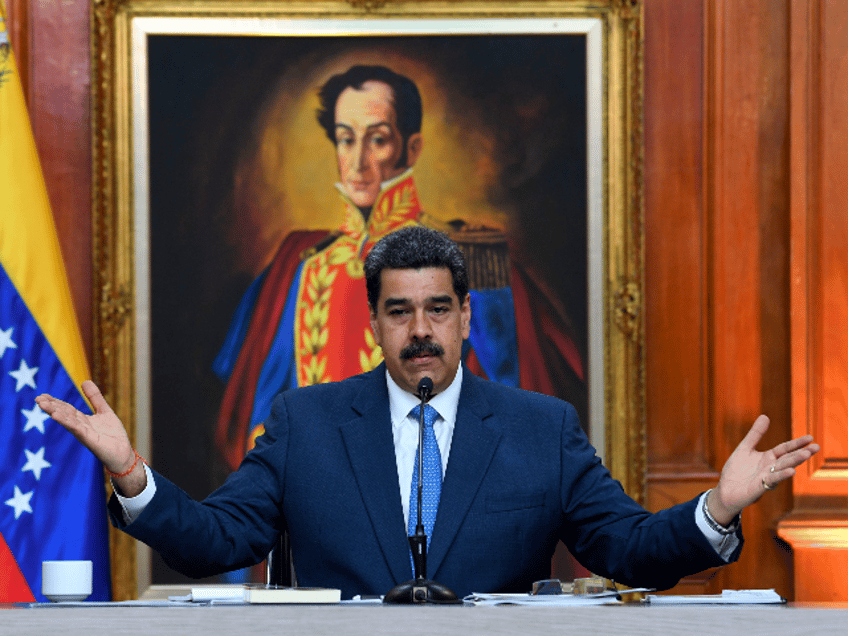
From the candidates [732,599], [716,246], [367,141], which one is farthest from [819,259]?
[732,599]

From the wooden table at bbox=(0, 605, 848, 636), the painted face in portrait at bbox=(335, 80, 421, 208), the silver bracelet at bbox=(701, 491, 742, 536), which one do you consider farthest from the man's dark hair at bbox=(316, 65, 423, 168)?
→ the wooden table at bbox=(0, 605, 848, 636)

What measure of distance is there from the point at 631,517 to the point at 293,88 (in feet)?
7.86

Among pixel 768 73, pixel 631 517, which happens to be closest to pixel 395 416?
pixel 631 517

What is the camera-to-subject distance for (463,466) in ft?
8.42

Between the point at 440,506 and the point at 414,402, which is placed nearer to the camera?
the point at 440,506

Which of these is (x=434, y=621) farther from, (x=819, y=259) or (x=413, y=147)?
(x=819, y=259)

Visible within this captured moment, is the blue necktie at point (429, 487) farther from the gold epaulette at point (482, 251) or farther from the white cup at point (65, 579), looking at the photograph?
the gold epaulette at point (482, 251)

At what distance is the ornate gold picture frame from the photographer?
4.09 meters

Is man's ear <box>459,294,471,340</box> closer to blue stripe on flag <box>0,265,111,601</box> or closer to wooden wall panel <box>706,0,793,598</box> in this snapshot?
blue stripe on flag <box>0,265,111,601</box>

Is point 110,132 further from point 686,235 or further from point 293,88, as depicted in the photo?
point 686,235

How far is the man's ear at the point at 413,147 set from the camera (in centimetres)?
417

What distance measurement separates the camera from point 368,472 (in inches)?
102

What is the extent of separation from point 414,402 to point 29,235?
5.28ft

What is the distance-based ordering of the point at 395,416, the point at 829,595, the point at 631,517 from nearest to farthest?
the point at 631,517 → the point at 395,416 → the point at 829,595
